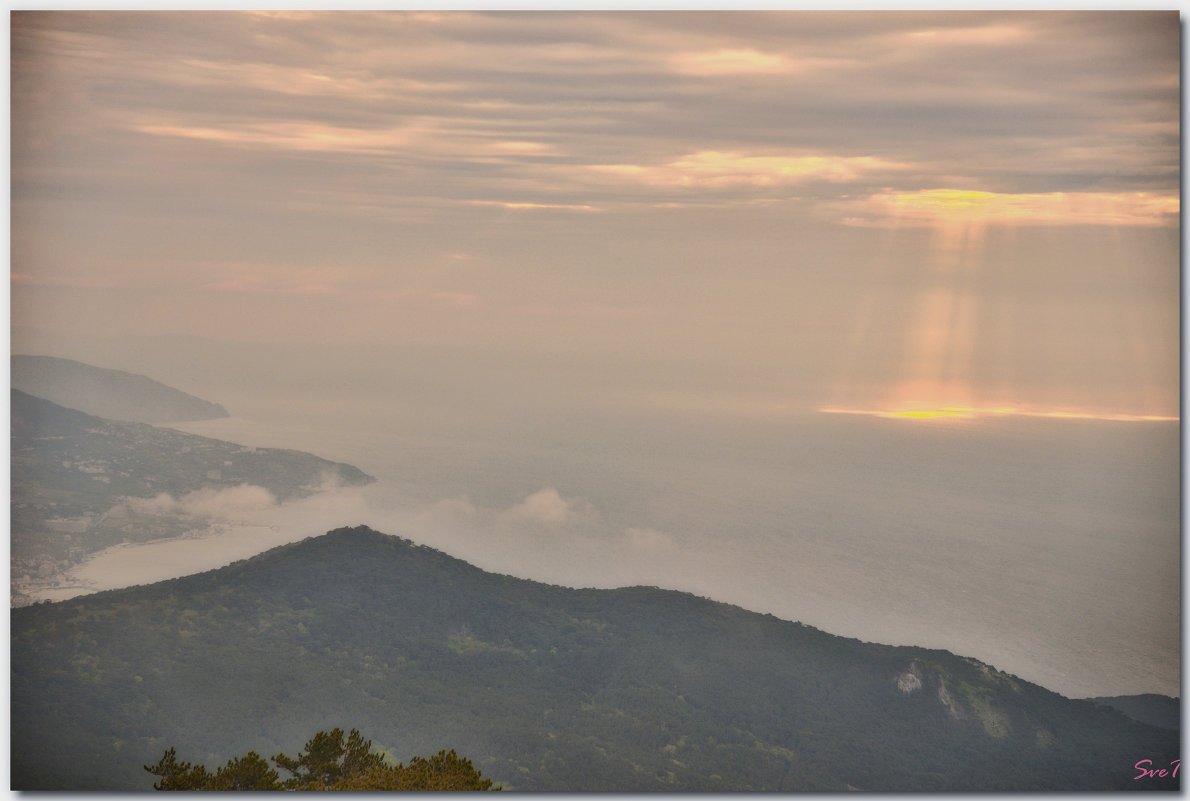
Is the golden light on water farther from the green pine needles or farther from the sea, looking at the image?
the green pine needles

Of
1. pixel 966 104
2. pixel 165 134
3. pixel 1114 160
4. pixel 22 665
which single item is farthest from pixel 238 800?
pixel 1114 160

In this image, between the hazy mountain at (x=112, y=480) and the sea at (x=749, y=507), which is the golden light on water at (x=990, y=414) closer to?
the sea at (x=749, y=507)

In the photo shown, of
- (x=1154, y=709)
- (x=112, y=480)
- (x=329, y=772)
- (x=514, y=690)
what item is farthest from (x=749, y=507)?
(x=112, y=480)

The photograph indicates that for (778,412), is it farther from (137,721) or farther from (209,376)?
(137,721)

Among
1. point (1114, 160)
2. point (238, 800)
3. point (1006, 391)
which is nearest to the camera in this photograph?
point (238, 800)
